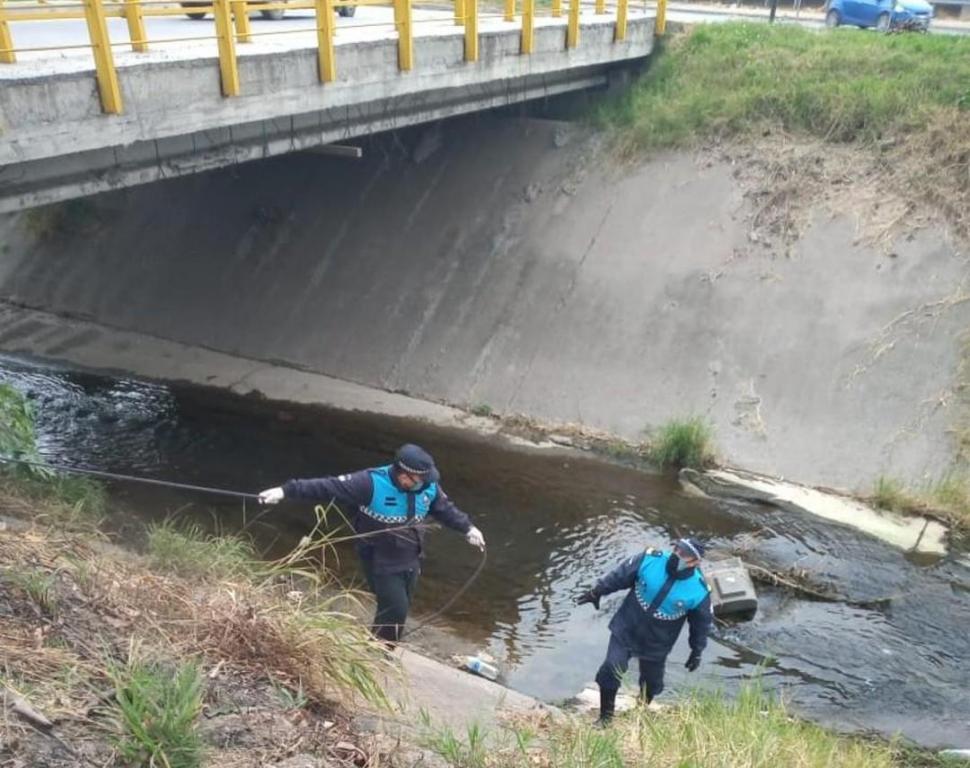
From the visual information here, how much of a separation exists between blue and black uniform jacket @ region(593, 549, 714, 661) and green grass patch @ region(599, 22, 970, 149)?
411 inches

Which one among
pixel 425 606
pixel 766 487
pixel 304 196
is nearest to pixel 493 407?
pixel 766 487

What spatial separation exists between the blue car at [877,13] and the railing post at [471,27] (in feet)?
39.3

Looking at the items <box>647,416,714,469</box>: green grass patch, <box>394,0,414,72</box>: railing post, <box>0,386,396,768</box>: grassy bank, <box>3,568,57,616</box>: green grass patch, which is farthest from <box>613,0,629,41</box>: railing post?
<box>3,568,57,616</box>: green grass patch

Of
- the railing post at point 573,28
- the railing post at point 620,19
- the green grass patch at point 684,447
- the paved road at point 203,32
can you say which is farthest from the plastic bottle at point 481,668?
the railing post at point 620,19

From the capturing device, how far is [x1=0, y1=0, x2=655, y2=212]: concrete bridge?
7195 mm

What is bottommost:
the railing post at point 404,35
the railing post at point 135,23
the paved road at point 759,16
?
the paved road at point 759,16

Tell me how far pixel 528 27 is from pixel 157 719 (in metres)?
11.0

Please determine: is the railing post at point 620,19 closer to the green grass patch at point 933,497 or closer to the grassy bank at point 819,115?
the grassy bank at point 819,115

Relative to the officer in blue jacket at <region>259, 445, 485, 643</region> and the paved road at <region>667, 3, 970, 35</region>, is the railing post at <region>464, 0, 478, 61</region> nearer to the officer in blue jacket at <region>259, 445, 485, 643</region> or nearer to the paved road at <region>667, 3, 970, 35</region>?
the officer in blue jacket at <region>259, 445, 485, 643</region>

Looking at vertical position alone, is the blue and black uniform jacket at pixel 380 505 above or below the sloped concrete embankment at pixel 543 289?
above

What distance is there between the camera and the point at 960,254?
12.3 metres

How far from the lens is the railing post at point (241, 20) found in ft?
28.8

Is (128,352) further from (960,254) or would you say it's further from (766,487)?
(960,254)

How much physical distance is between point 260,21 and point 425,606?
9988 millimetres
